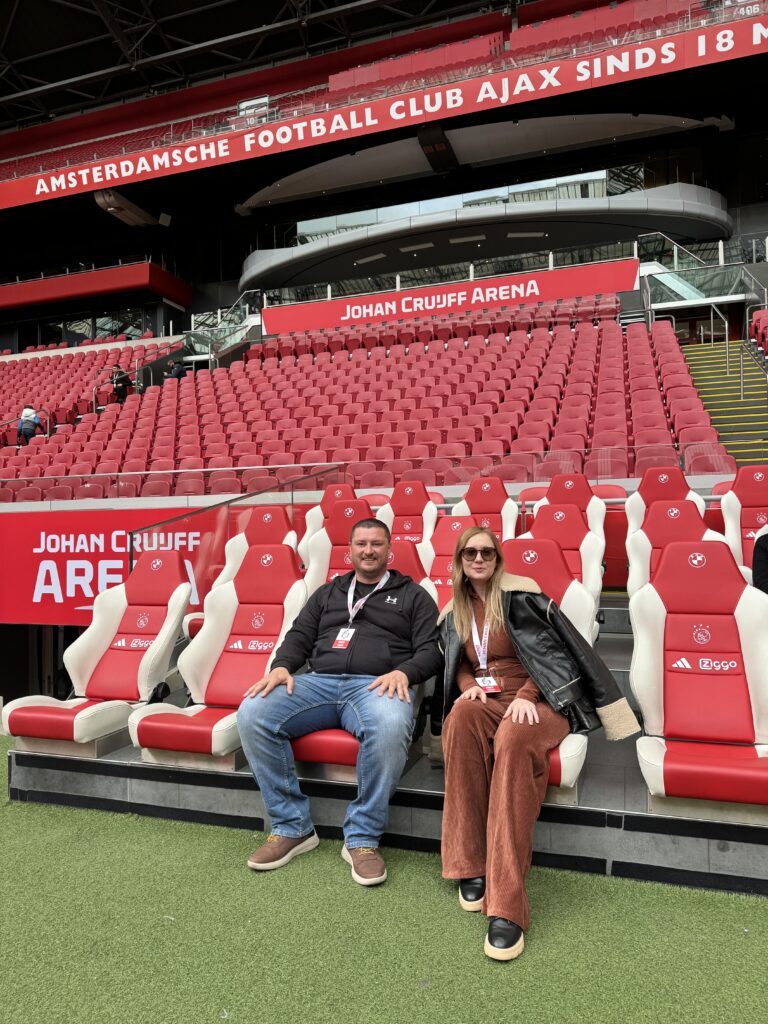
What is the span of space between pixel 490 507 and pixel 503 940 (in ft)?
12.4

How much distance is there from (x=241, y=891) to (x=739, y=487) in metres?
4.36

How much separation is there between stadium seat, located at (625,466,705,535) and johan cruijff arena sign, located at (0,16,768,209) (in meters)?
12.0

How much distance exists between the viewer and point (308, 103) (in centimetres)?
1833

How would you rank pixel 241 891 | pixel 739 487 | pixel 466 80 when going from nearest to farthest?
pixel 241 891 < pixel 739 487 < pixel 466 80

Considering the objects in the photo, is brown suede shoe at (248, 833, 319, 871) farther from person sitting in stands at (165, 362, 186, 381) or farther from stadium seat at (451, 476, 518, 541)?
person sitting in stands at (165, 362, 186, 381)

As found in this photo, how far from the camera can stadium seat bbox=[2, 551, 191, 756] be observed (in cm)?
343

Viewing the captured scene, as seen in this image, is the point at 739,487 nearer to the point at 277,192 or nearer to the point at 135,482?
the point at 135,482

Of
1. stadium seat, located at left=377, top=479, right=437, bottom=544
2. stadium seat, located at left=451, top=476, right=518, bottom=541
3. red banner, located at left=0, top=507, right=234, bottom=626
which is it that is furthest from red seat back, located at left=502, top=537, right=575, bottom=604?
red banner, located at left=0, top=507, right=234, bottom=626

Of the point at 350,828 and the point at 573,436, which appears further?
the point at 573,436

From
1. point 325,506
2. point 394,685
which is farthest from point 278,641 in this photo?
point 325,506

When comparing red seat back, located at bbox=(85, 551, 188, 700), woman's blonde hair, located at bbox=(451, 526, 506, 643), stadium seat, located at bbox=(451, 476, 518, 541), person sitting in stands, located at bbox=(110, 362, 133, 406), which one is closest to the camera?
woman's blonde hair, located at bbox=(451, 526, 506, 643)

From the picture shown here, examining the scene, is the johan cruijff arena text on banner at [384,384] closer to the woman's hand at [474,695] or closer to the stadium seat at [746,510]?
the stadium seat at [746,510]

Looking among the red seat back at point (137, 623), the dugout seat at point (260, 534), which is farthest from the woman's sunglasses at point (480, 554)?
the dugout seat at point (260, 534)

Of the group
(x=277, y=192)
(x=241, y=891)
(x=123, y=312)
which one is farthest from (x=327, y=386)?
(x=123, y=312)
